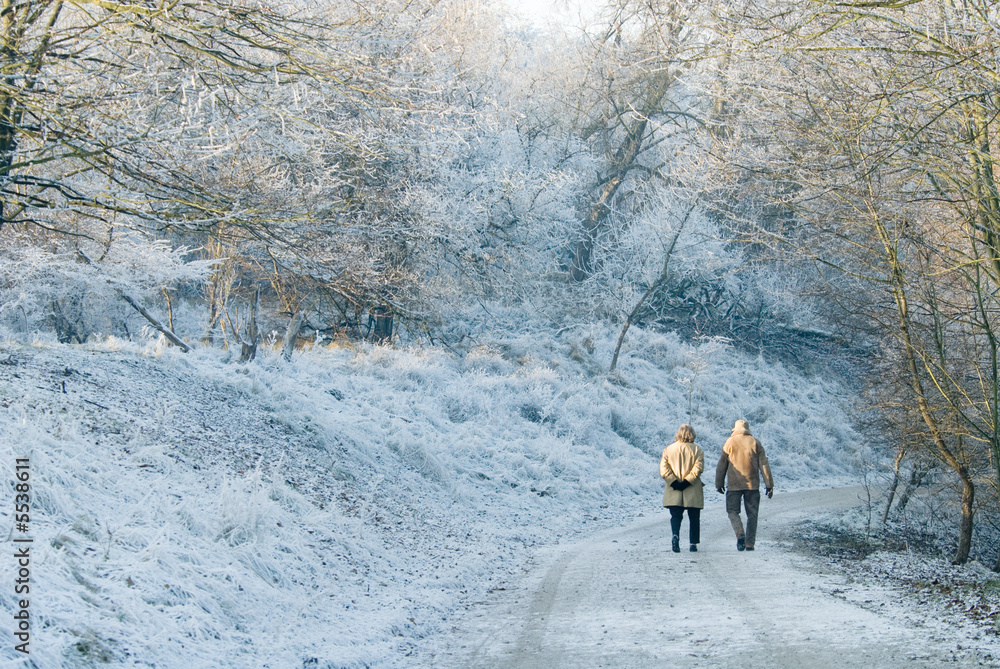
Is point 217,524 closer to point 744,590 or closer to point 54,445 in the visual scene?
point 54,445

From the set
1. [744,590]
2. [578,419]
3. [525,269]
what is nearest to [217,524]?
[744,590]

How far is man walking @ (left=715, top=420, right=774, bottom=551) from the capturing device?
9.64 m

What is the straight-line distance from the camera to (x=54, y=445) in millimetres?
7000

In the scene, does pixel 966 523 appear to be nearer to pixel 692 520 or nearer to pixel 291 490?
pixel 692 520

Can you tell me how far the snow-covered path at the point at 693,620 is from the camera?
493 centimetres

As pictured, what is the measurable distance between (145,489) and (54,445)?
0.95 m

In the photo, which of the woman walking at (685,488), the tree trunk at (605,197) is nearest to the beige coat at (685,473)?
the woman walking at (685,488)

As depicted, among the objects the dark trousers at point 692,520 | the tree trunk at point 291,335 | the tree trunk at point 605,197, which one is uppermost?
the tree trunk at point 605,197

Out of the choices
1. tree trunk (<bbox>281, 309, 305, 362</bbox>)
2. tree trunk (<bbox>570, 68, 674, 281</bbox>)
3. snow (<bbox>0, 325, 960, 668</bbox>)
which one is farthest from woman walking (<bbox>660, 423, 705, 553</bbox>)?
tree trunk (<bbox>570, 68, 674, 281</bbox>)

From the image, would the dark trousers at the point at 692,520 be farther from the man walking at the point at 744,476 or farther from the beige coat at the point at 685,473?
the man walking at the point at 744,476

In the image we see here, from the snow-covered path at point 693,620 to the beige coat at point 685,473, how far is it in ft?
2.40

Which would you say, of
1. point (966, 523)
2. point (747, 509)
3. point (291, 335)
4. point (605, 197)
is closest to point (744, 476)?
point (747, 509)

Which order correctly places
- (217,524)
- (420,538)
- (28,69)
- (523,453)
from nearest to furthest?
(28,69) < (217,524) < (420,538) < (523,453)

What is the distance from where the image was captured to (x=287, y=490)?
347 inches
